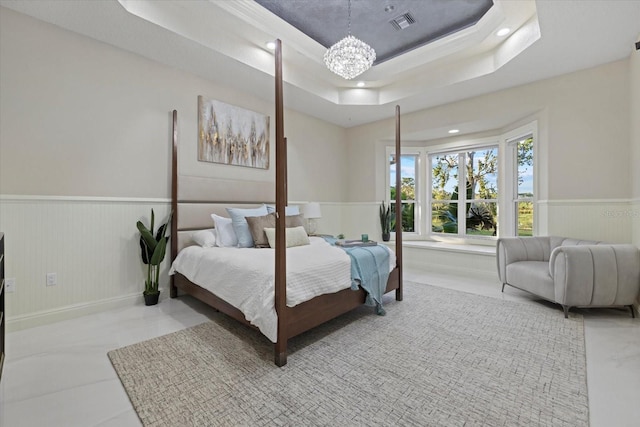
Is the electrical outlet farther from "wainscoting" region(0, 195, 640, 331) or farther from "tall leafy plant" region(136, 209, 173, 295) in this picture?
"tall leafy plant" region(136, 209, 173, 295)

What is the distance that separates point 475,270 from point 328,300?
300cm

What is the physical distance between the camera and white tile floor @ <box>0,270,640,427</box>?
142cm

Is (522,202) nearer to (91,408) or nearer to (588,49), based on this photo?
(588,49)

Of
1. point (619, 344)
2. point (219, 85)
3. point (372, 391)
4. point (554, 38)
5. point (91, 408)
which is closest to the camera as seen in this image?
point (91, 408)

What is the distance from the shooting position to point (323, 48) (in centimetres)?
349

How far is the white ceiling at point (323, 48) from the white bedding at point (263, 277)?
7.01ft

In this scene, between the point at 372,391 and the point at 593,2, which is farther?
the point at 593,2

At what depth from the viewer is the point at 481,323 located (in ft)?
8.28

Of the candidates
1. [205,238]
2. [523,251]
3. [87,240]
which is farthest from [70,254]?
[523,251]

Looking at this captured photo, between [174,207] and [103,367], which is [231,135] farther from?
[103,367]

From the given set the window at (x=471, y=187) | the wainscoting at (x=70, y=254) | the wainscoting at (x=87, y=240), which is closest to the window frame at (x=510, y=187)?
the window at (x=471, y=187)

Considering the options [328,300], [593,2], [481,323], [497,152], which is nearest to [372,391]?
[328,300]

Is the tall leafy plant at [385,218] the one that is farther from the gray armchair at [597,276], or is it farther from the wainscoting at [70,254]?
the wainscoting at [70,254]

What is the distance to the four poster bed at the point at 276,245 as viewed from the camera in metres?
1.86
